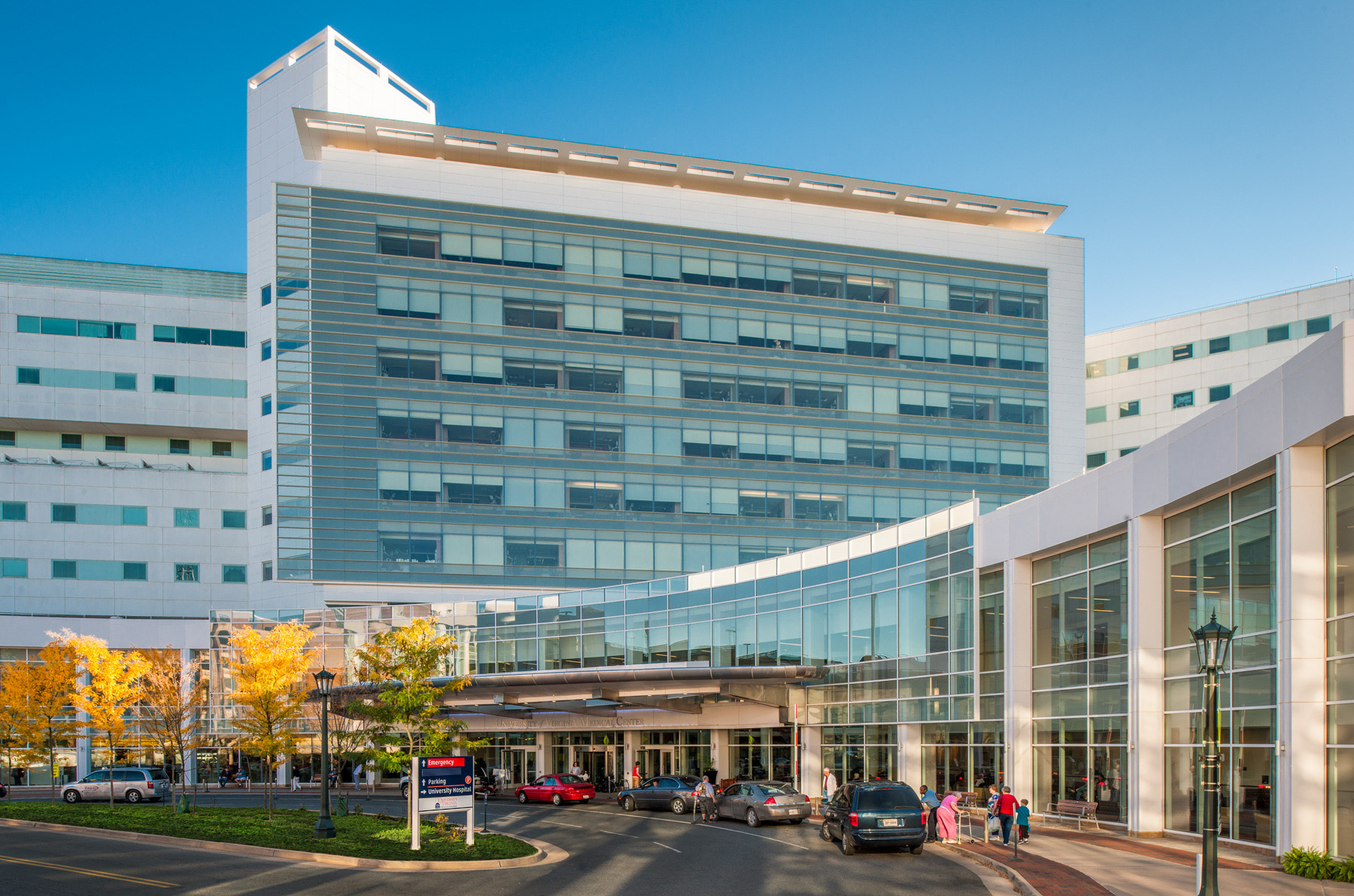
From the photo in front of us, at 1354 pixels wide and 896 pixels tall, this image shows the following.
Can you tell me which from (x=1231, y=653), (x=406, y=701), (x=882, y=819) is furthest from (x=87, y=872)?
(x=1231, y=653)

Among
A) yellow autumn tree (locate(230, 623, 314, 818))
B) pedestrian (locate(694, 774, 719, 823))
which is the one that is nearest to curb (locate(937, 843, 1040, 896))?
pedestrian (locate(694, 774, 719, 823))

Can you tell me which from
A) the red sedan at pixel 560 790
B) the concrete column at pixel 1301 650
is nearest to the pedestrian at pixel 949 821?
the concrete column at pixel 1301 650

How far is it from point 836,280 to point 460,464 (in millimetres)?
26124

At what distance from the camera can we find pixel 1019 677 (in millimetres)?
33156

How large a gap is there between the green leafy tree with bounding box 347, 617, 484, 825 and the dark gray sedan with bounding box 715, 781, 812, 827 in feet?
28.7

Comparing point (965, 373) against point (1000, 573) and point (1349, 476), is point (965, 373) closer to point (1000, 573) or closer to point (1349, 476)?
point (1000, 573)

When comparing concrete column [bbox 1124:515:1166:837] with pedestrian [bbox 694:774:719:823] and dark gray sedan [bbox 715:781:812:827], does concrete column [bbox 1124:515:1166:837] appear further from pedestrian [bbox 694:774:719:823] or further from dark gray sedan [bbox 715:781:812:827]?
pedestrian [bbox 694:774:719:823]

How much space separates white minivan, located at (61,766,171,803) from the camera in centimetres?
4709

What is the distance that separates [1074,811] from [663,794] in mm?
15988

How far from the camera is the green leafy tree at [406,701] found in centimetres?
3008

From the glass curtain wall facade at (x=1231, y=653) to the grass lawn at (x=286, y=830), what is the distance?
1503 cm

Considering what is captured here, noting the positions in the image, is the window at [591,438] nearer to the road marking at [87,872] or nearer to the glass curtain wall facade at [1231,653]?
the glass curtain wall facade at [1231,653]

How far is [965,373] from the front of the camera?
72.3 metres

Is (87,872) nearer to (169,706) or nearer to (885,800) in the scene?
(885,800)
